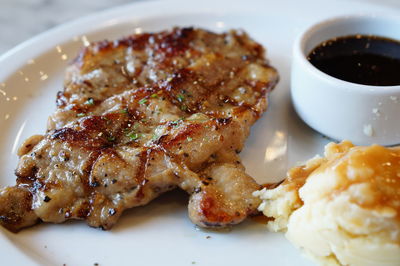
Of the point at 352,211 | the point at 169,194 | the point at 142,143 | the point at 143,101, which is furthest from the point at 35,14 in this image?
the point at 352,211

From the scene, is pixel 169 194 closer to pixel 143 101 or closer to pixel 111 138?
pixel 111 138

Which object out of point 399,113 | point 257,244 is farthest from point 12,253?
point 399,113

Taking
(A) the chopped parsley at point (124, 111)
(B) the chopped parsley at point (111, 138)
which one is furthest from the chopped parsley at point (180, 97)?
(B) the chopped parsley at point (111, 138)

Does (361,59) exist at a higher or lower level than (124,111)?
higher

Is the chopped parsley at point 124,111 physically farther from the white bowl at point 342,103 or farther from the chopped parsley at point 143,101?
the white bowl at point 342,103

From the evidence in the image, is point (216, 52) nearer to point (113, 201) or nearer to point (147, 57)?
point (147, 57)
